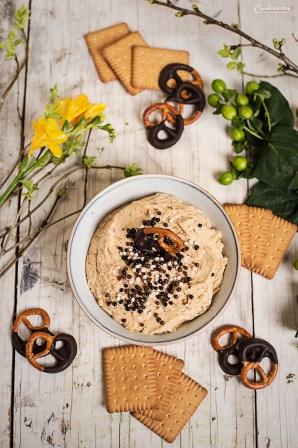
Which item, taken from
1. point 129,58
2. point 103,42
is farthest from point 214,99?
point 103,42

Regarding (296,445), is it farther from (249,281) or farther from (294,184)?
(294,184)

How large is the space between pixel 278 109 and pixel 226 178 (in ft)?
0.91

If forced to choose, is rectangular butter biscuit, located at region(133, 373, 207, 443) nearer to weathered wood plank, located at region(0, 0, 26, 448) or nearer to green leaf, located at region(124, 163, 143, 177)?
weathered wood plank, located at region(0, 0, 26, 448)

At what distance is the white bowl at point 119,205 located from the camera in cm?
145

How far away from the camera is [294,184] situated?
167 centimetres

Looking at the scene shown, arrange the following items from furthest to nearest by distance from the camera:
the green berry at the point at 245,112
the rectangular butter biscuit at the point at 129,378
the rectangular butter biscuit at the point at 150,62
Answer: the rectangular butter biscuit at the point at 150,62, the green berry at the point at 245,112, the rectangular butter biscuit at the point at 129,378

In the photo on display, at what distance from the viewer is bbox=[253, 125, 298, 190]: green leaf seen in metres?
1.66

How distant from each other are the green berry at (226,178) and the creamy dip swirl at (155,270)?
231mm

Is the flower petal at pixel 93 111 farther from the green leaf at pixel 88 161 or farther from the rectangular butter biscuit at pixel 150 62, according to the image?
the rectangular butter biscuit at pixel 150 62

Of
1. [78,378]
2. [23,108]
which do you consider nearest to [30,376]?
[78,378]

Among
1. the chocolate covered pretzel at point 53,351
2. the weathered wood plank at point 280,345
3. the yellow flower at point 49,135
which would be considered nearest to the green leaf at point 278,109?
the weathered wood plank at point 280,345

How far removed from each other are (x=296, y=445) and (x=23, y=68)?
147cm

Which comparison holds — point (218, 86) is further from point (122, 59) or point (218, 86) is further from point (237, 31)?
point (122, 59)

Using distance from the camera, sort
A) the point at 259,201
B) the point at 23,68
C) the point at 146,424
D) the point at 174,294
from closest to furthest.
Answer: the point at 174,294
the point at 146,424
the point at 259,201
the point at 23,68
